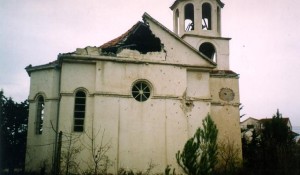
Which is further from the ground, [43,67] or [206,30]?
[206,30]

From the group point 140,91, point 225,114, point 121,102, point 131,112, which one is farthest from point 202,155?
point 225,114

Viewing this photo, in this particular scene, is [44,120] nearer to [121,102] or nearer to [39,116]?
[39,116]

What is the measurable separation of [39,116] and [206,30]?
433 inches

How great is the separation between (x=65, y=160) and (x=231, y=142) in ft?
29.8

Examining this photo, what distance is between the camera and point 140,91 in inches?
618

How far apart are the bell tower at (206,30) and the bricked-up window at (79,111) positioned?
7.50m

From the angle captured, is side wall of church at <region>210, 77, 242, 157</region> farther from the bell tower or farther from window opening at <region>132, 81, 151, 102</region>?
window opening at <region>132, 81, 151, 102</region>

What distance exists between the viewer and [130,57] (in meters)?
15.6

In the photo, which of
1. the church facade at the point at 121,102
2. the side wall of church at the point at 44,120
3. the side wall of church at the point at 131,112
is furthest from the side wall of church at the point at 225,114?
the side wall of church at the point at 44,120

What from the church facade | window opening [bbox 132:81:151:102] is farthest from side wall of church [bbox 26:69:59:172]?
window opening [bbox 132:81:151:102]

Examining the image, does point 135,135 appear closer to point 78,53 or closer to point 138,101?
point 138,101

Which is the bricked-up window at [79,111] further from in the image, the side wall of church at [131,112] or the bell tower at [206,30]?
the bell tower at [206,30]

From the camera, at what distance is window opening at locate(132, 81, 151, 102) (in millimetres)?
15664

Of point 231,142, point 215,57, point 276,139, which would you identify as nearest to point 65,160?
point 231,142
